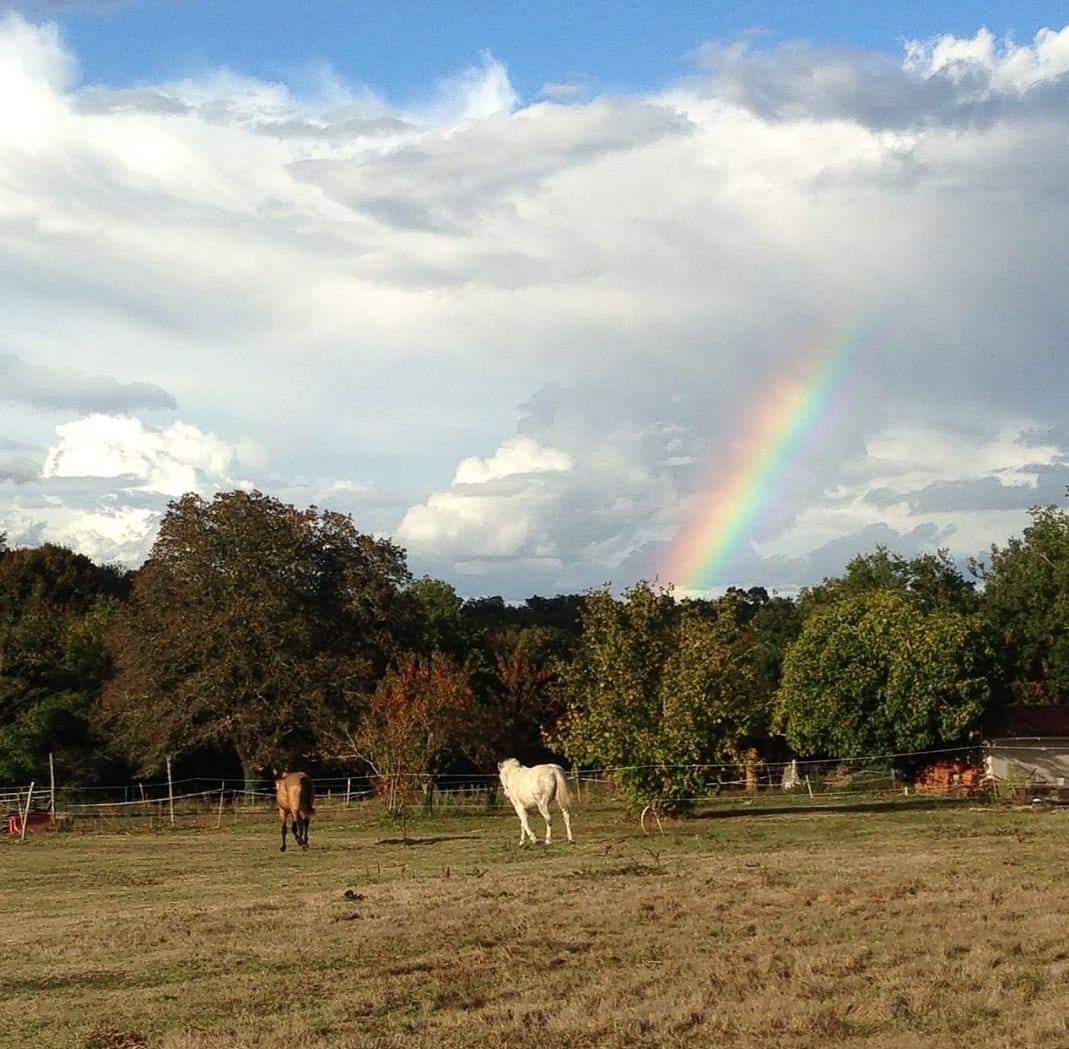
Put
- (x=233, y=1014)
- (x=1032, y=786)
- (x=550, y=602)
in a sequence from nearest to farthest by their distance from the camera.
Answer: (x=233, y=1014), (x=1032, y=786), (x=550, y=602)

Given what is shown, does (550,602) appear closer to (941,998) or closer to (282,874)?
(282,874)

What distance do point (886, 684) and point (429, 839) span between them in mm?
19911

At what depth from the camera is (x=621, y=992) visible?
35.2 ft

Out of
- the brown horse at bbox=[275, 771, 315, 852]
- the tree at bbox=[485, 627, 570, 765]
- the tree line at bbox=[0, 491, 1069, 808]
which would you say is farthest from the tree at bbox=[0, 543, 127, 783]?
the brown horse at bbox=[275, 771, 315, 852]

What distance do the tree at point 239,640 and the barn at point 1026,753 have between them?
20.3 m

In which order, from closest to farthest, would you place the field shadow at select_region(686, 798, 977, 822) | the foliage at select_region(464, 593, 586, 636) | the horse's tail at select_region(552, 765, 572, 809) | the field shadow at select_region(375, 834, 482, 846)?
the horse's tail at select_region(552, 765, 572, 809)
the field shadow at select_region(375, 834, 482, 846)
the field shadow at select_region(686, 798, 977, 822)
the foliage at select_region(464, 593, 586, 636)

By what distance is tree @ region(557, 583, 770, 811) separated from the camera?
3072cm

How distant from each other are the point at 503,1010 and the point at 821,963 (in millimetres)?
2819

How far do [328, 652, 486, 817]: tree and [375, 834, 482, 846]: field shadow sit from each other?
499 cm

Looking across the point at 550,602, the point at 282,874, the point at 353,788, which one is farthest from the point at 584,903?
the point at 550,602

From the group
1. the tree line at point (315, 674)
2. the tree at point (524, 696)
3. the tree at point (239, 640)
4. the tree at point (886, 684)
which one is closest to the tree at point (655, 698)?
the tree line at point (315, 674)

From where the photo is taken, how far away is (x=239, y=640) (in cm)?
4528

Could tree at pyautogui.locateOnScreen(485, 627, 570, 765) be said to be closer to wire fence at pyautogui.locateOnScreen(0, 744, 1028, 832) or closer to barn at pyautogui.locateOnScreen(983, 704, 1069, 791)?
wire fence at pyautogui.locateOnScreen(0, 744, 1028, 832)

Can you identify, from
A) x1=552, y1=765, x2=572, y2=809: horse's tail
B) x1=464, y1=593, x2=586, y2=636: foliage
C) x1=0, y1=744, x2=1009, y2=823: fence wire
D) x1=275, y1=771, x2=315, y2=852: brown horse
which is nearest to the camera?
x1=552, y1=765, x2=572, y2=809: horse's tail
